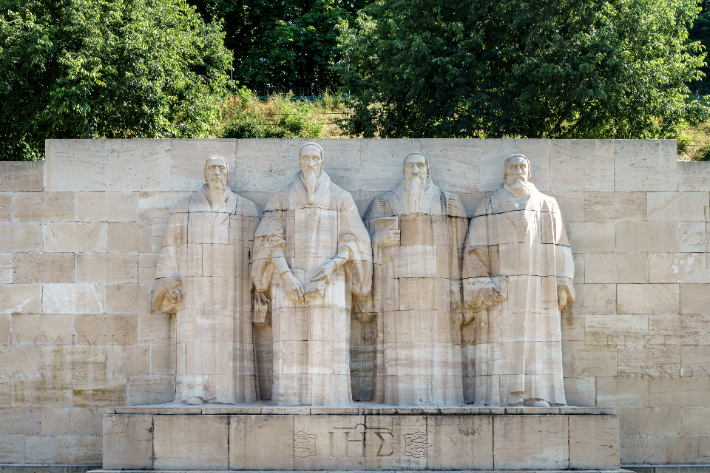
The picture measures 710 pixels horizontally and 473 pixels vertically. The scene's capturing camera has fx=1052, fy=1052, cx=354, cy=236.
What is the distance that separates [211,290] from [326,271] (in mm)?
1787

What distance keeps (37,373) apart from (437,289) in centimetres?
636

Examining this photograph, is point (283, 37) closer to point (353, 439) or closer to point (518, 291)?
point (518, 291)

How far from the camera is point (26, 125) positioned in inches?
1012

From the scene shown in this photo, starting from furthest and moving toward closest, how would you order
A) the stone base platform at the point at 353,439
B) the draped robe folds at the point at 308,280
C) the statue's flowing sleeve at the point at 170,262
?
the statue's flowing sleeve at the point at 170,262 → the draped robe folds at the point at 308,280 → the stone base platform at the point at 353,439

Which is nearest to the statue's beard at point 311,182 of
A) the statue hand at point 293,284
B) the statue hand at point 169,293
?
the statue hand at point 293,284

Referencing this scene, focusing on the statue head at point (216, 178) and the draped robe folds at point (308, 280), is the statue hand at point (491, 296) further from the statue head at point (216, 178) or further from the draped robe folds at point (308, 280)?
the statue head at point (216, 178)

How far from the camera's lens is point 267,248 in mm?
15844

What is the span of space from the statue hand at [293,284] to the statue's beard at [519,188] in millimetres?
3597

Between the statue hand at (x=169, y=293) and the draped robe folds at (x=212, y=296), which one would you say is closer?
the draped robe folds at (x=212, y=296)

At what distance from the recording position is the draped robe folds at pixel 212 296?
617 inches

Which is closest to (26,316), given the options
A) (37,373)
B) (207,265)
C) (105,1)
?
(37,373)

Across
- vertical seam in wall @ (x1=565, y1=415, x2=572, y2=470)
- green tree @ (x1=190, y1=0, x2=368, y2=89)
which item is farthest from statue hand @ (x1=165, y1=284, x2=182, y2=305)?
green tree @ (x1=190, y1=0, x2=368, y2=89)

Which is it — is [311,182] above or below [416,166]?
below

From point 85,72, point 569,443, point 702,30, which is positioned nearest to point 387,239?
point 569,443
